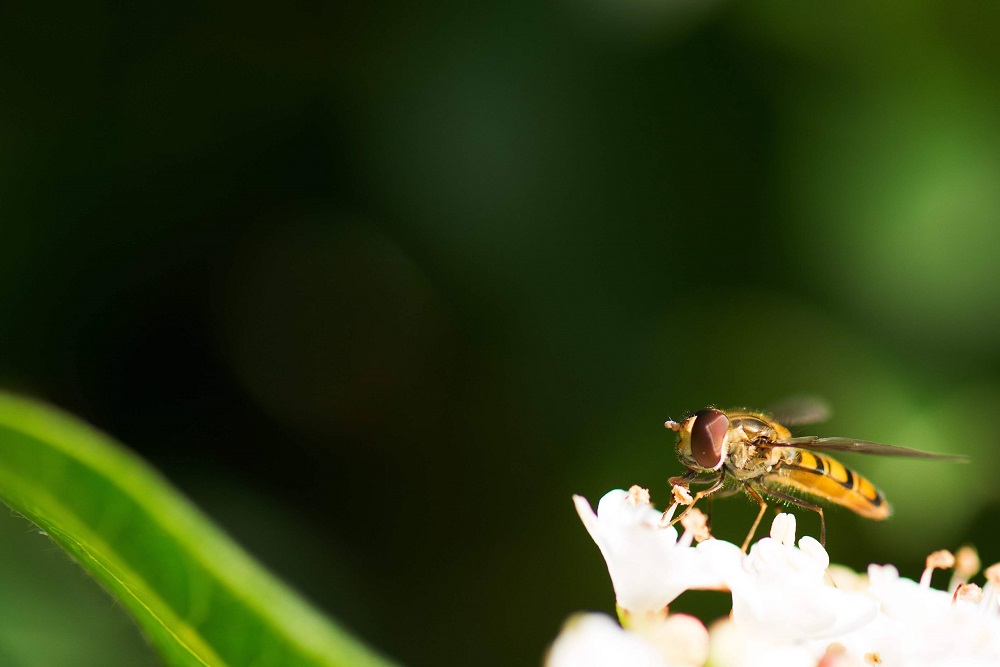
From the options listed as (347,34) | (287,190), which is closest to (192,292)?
(287,190)

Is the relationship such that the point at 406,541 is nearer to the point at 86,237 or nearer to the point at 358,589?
the point at 358,589

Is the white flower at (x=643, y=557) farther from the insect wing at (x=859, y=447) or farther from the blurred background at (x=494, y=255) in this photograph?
the blurred background at (x=494, y=255)

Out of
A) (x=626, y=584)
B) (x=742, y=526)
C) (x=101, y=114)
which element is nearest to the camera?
(x=626, y=584)

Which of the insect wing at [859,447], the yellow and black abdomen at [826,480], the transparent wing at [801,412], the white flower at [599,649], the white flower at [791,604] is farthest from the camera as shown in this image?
the transparent wing at [801,412]

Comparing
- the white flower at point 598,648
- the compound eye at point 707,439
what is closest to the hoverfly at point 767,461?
the compound eye at point 707,439

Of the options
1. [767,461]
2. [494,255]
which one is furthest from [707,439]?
[494,255]
